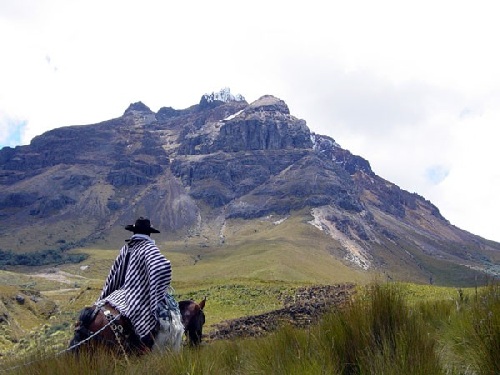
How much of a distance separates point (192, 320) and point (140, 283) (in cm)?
108

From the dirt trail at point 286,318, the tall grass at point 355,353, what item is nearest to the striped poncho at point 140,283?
the tall grass at point 355,353

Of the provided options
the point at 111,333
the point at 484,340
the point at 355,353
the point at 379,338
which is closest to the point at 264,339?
the point at 355,353

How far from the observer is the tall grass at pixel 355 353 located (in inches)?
129

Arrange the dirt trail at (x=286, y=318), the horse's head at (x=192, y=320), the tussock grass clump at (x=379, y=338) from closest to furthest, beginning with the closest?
the tussock grass clump at (x=379, y=338), the dirt trail at (x=286, y=318), the horse's head at (x=192, y=320)

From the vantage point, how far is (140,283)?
5.37m

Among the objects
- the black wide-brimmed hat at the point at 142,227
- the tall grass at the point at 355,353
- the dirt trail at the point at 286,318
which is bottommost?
the dirt trail at the point at 286,318

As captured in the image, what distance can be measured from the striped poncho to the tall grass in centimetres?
102

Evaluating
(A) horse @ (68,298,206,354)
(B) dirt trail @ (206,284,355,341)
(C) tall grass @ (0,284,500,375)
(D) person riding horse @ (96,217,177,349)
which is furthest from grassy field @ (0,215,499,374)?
(D) person riding horse @ (96,217,177,349)

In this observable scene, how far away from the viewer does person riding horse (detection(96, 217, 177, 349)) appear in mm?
5109

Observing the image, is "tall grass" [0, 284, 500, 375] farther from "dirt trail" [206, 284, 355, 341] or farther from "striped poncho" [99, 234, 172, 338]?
"striped poncho" [99, 234, 172, 338]

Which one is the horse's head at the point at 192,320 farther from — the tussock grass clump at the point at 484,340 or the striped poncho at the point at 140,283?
the tussock grass clump at the point at 484,340

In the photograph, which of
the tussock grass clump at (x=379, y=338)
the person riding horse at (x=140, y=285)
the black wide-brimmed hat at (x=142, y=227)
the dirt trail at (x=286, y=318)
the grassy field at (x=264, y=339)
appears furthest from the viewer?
the black wide-brimmed hat at (x=142, y=227)

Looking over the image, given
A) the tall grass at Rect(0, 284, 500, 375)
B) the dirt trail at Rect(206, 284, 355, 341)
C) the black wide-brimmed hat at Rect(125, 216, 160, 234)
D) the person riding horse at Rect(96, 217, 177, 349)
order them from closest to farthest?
the tall grass at Rect(0, 284, 500, 375) → the person riding horse at Rect(96, 217, 177, 349) → the dirt trail at Rect(206, 284, 355, 341) → the black wide-brimmed hat at Rect(125, 216, 160, 234)

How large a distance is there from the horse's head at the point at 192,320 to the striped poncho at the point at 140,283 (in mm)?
Result: 828
